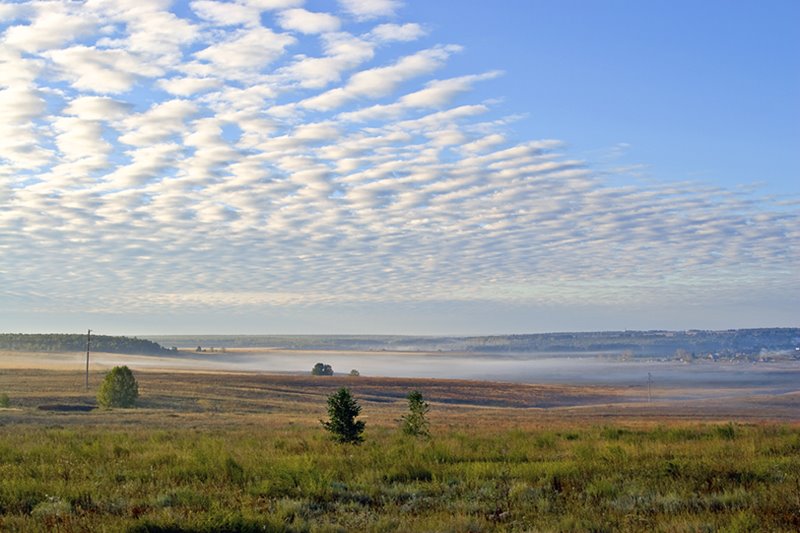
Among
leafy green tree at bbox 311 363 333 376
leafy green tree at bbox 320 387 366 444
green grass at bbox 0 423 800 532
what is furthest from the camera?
leafy green tree at bbox 311 363 333 376

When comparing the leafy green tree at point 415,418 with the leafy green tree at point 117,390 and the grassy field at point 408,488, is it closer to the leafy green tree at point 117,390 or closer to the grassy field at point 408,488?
the grassy field at point 408,488

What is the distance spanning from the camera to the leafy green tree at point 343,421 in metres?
23.8

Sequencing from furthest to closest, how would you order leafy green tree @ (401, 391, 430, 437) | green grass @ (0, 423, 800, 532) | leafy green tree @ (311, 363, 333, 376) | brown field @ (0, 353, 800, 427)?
leafy green tree @ (311, 363, 333, 376)
brown field @ (0, 353, 800, 427)
leafy green tree @ (401, 391, 430, 437)
green grass @ (0, 423, 800, 532)

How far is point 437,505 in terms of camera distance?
10.7m

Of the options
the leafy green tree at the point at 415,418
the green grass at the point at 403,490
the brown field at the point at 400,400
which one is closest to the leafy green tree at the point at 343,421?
the leafy green tree at the point at 415,418

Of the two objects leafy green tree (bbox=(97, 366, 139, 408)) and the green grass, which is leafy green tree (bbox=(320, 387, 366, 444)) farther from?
leafy green tree (bbox=(97, 366, 139, 408))

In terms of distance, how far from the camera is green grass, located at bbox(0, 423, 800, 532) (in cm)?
905

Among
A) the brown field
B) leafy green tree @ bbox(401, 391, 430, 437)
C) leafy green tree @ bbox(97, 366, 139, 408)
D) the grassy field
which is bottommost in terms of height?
the brown field

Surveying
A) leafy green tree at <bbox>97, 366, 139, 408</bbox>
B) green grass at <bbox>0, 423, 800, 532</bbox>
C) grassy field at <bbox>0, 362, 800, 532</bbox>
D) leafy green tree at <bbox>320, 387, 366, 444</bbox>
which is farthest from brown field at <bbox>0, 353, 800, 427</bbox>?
green grass at <bbox>0, 423, 800, 532</bbox>

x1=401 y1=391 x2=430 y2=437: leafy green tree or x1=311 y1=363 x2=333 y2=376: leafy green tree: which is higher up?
x1=401 y1=391 x2=430 y2=437: leafy green tree

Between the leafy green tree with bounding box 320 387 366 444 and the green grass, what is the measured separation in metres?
5.88

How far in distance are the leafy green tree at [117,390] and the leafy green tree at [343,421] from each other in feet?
148

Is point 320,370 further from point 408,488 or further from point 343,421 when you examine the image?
point 408,488

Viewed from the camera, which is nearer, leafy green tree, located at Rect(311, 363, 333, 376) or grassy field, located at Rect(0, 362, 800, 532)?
grassy field, located at Rect(0, 362, 800, 532)
